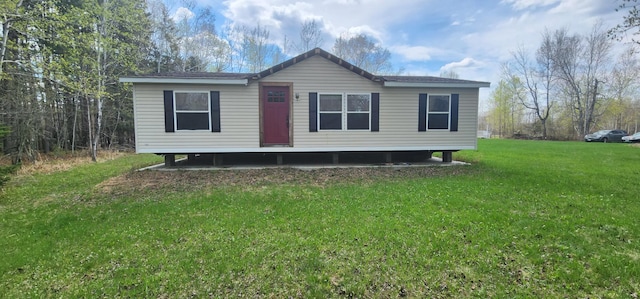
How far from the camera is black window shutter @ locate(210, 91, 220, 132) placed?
818 cm

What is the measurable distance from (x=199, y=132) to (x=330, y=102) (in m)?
3.95

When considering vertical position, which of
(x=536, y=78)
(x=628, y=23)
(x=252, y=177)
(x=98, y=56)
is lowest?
(x=252, y=177)

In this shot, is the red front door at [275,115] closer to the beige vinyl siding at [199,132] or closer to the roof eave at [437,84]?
the beige vinyl siding at [199,132]

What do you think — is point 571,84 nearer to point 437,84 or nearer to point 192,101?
point 437,84

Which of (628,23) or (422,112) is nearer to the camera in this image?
(628,23)

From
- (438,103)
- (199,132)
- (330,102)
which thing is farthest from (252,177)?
(438,103)

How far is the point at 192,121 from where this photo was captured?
8.21m

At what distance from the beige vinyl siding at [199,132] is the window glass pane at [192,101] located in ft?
0.57

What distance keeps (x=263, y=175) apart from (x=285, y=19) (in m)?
20.1

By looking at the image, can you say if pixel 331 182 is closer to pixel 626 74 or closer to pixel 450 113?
pixel 450 113

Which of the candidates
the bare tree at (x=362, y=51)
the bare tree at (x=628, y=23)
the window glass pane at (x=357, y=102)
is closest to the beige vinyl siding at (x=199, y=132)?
the window glass pane at (x=357, y=102)

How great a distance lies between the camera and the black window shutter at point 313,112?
8508 mm

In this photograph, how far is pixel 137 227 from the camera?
3.88 m

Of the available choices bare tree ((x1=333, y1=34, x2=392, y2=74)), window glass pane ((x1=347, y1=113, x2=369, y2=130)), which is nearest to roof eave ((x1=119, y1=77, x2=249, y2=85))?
window glass pane ((x1=347, y1=113, x2=369, y2=130))
